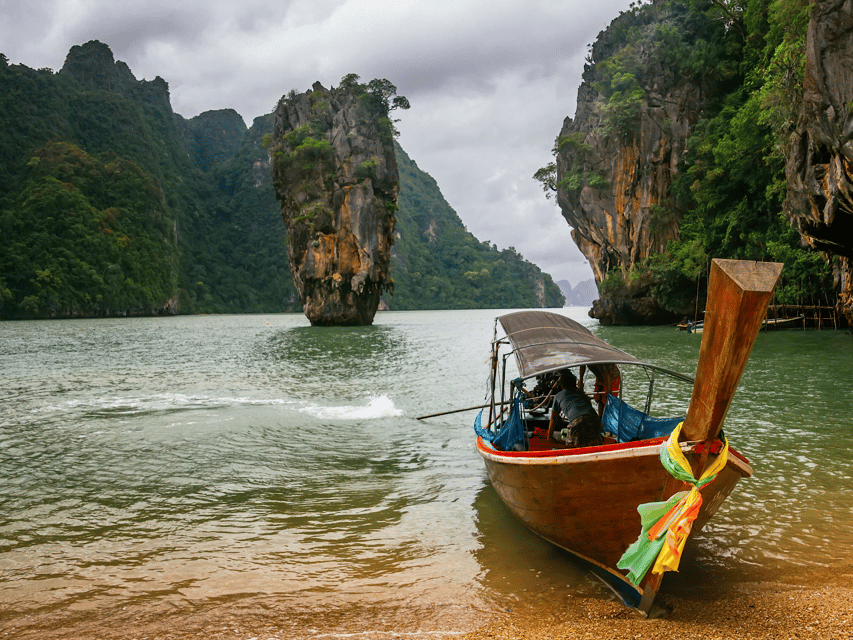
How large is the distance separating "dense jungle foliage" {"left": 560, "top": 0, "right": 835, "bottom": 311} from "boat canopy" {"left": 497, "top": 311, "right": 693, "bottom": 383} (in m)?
18.7

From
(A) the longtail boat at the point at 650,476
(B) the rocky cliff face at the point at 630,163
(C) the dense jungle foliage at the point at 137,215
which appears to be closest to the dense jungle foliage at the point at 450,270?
(C) the dense jungle foliage at the point at 137,215

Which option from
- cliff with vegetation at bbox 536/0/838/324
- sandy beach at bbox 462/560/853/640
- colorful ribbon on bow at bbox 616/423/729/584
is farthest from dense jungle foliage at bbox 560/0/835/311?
colorful ribbon on bow at bbox 616/423/729/584

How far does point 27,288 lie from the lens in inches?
2223

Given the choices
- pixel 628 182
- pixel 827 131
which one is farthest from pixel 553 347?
pixel 628 182

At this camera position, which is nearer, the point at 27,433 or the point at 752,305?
the point at 752,305

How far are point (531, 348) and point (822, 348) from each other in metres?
18.1

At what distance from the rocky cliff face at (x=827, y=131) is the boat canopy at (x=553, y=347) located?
9.22 metres

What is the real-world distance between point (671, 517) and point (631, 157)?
37.2m

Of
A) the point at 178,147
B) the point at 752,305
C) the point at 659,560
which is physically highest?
the point at 178,147

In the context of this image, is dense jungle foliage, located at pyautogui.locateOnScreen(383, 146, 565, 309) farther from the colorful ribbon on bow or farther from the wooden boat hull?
the colorful ribbon on bow

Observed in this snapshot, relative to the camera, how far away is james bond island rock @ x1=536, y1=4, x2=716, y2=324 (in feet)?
111

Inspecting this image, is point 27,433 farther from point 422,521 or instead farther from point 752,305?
point 752,305

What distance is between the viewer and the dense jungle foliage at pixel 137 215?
61219 millimetres

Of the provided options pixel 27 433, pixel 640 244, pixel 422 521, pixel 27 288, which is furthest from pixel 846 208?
pixel 27 288
